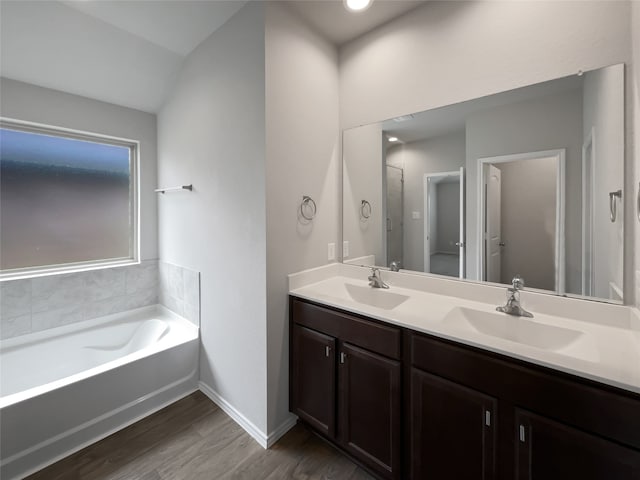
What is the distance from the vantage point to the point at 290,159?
1.74 meters

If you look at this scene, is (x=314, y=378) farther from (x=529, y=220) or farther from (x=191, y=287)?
(x=529, y=220)

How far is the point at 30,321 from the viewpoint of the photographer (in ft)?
7.07

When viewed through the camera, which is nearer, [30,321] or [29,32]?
[29,32]

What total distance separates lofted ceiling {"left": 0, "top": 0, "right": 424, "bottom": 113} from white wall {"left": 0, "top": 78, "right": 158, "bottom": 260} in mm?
85

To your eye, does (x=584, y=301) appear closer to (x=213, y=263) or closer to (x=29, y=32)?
(x=213, y=263)

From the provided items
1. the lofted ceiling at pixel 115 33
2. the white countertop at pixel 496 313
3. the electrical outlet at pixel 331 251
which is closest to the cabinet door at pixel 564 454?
the white countertop at pixel 496 313

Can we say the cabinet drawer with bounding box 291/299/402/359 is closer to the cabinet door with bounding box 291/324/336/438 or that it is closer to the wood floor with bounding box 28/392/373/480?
the cabinet door with bounding box 291/324/336/438

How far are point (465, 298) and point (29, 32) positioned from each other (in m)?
3.29

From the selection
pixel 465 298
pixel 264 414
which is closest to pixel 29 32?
pixel 264 414

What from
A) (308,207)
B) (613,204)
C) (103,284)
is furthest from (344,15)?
(103,284)

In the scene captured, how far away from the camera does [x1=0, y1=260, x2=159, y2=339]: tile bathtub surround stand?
2.09 meters

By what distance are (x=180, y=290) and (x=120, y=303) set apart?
0.70 m

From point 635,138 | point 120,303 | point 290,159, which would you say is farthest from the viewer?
point 120,303

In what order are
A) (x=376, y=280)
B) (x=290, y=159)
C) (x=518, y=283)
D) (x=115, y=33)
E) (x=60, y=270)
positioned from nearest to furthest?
(x=518, y=283), (x=290, y=159), (x=376, y=280), (x=115, y=33), (x=60, y=270)
